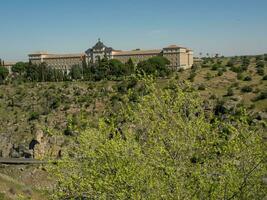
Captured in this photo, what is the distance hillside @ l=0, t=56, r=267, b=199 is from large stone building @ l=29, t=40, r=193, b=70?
50867 mm

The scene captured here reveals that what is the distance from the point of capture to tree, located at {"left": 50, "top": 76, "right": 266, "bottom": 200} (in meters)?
13.2

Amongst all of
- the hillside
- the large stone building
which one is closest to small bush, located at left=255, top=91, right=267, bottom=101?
the hillside

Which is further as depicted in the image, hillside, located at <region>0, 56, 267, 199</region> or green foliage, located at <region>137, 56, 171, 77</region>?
green foliage, located at <region>137, 56, 171, 77</region>

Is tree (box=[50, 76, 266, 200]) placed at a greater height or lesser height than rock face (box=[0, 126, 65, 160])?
greater

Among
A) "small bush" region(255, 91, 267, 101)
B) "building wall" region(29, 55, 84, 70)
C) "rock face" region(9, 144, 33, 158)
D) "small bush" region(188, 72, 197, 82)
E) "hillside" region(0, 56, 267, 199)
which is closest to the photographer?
"rock face" region(9, 144, 33, 158)

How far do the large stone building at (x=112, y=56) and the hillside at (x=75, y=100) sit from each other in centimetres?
5087

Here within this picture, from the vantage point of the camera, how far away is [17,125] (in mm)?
76000

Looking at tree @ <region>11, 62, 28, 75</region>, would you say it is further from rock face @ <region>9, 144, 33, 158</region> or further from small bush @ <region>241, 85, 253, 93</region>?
small bush @ <region>241, 85, 253, 93</region>

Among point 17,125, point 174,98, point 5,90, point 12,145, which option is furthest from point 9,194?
point 5,90

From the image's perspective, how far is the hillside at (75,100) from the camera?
6706 centimetres

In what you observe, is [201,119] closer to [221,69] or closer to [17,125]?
[17,125]

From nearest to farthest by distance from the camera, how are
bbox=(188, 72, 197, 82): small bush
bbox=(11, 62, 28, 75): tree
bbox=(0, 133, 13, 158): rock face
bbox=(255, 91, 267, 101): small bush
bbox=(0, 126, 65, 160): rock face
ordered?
bbox=(0, 126, 65, 160): rock face < bbox=(255, 91, 267, 101): small bush < bbox=(0, 133, 13, 158): rock face < bbox=(188, 72, 197, 82): small bush < bbox=(11, 62, 28, 75): tree

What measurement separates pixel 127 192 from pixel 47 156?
12.7ft

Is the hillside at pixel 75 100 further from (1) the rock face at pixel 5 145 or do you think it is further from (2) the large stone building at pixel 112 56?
(2) the large stone building at pixel 112 56
